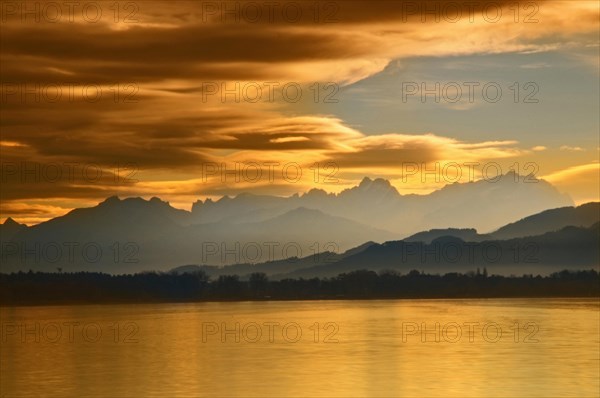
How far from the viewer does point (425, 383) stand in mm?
59875

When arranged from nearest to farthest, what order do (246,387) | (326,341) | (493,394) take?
(493,394), (246,387), (326,341)

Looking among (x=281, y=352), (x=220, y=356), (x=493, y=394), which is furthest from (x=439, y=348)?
(x=493, y=394)

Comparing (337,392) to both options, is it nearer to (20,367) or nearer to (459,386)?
(459,386)

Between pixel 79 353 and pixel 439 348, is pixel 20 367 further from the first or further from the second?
pixel 439 348

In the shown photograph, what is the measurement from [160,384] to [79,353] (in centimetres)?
2851

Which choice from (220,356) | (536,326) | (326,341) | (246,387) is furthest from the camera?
(536,326)

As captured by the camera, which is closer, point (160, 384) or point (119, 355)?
point (160, 384)

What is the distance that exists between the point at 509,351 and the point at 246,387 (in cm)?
3020

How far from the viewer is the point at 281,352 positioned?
8481 cm

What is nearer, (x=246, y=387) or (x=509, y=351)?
(x=246, y=387)

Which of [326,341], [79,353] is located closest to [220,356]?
[79,353]

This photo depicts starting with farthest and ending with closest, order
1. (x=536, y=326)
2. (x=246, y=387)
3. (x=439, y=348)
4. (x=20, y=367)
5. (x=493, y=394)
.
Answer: (x=536, y=326) → (x=439, y=348) → (x=20, y=367) → (x=246, y=387) → (x=493, y=394)

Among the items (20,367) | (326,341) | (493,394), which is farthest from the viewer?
(326,341)

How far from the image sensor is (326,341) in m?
98.7
